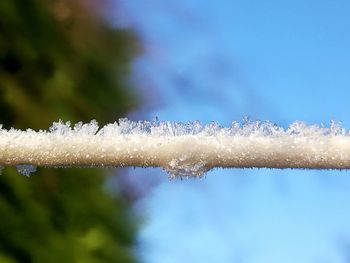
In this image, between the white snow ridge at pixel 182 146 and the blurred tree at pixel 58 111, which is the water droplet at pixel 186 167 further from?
the blurred tree at pixel 58 111

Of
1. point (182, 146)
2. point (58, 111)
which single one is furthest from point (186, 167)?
point (58, 111)

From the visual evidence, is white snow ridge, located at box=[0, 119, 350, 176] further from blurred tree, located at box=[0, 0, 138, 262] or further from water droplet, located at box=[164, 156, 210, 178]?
blurred tree, located at box=[0, 0, 138, 262]

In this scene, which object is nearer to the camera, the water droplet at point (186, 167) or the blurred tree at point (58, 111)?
the water droplet at point (186, 167)

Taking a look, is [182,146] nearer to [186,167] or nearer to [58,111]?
[186,167]

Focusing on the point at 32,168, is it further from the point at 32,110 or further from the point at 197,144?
the point at 32,110

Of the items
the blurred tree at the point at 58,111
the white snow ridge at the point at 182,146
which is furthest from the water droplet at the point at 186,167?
the blurred tree at the point at 58,111

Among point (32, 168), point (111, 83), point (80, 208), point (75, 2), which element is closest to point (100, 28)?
point (75, 2)
